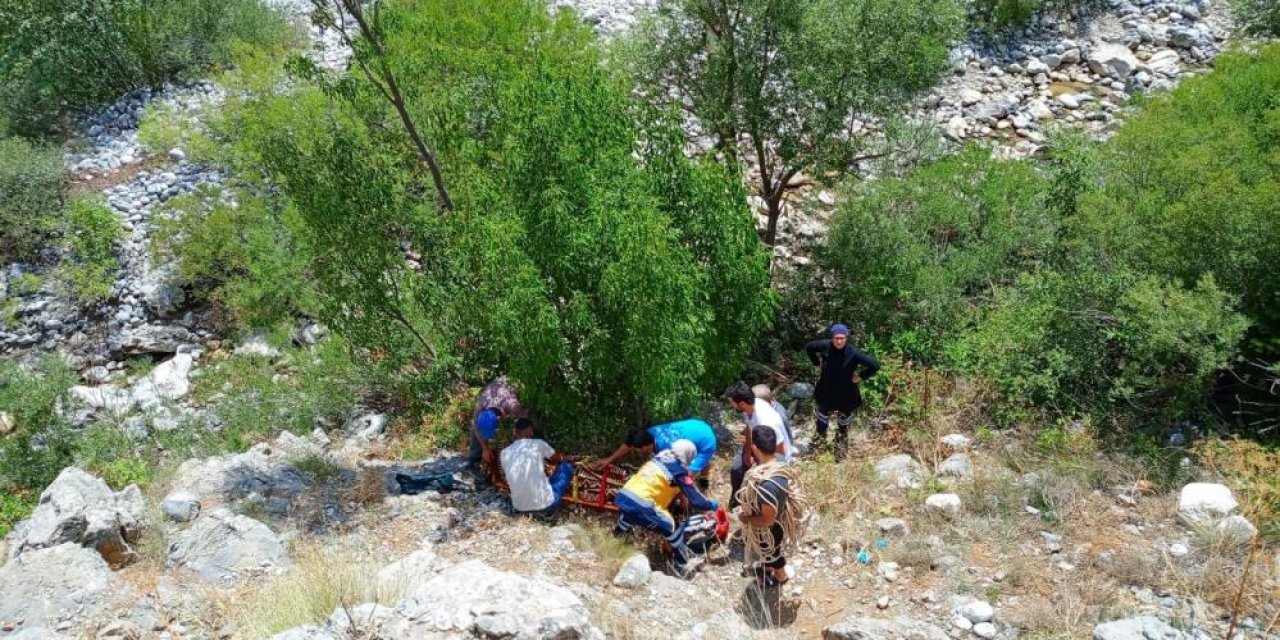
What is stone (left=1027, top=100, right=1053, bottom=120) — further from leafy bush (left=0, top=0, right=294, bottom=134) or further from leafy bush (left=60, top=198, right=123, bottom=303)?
leafy bush (left=60, top=198, right=123, bottom=303)

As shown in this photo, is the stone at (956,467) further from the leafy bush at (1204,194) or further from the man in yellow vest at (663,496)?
the leafy bush at (1204,194)

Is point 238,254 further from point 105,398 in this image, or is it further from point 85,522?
point 85,522

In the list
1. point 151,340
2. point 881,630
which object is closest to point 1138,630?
point 881,630

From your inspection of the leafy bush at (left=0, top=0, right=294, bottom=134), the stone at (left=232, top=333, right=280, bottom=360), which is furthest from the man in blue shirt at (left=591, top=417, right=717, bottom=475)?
the leafy bush at (left=0, top=0, right=294, bottom=134)

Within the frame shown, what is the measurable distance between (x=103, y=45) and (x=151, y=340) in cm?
801

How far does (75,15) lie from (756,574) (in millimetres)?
18341

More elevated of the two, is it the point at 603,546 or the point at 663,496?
the point at 663,496

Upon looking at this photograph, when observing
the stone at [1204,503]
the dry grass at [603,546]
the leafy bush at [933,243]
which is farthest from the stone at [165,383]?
the stone at [1204,503]

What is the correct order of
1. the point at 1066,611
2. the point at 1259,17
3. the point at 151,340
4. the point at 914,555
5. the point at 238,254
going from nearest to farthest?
the point at 1066,611
the point at 914,555
the point at 151,340
the point at 238,254
the point at 1259,17

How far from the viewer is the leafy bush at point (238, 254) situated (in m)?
12.7

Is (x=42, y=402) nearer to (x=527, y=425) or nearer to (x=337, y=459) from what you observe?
(x=337, y=459)

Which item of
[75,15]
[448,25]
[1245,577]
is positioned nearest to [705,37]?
[448,25]

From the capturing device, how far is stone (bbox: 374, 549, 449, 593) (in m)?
5.17

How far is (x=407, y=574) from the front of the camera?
545 centimetres
